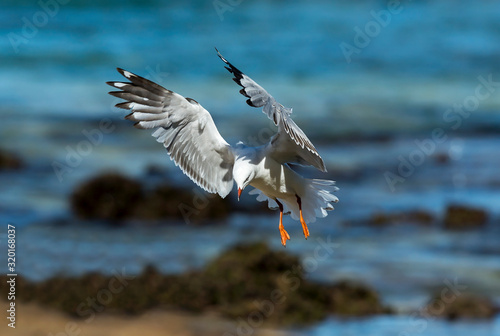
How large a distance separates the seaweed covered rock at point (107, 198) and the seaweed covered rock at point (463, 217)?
4.42 meters

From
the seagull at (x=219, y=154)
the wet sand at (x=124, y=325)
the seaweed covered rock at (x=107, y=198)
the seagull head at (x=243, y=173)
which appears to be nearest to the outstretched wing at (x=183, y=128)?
the seagull at (x=219, y=154)

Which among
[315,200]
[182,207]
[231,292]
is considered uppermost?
[315,200]

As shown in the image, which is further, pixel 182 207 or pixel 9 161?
pixel 9 161

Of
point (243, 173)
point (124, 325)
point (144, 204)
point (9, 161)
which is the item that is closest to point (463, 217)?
point (144, 204)

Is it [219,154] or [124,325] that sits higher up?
[219,154]

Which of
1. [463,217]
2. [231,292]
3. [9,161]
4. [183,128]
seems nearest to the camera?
[183,128]

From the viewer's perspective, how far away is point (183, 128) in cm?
442

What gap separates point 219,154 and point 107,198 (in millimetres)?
7585

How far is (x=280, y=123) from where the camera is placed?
3.64 m

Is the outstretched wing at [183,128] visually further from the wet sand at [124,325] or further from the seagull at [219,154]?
the wet sand at [124,325]

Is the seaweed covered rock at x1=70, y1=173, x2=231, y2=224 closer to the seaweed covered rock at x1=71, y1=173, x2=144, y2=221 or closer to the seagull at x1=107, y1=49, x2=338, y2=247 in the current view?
the seaweed covered rock at x1=71, y1=173, x2=144, y2=221

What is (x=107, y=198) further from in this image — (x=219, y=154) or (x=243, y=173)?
(x=243, y=173)

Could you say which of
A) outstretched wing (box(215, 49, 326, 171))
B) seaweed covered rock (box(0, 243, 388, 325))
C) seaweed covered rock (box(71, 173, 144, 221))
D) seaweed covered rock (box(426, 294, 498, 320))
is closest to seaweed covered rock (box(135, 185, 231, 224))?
seaweed covered rock (box(71, 173, 144, 221))

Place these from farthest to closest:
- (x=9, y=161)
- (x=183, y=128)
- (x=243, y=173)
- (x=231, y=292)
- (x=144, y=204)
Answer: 1. (x=9, y=161)
2. (x=144, y=204)
3. (x=231, y=292)
4. (x=183, y=128)
5. (x=243, y=173)
